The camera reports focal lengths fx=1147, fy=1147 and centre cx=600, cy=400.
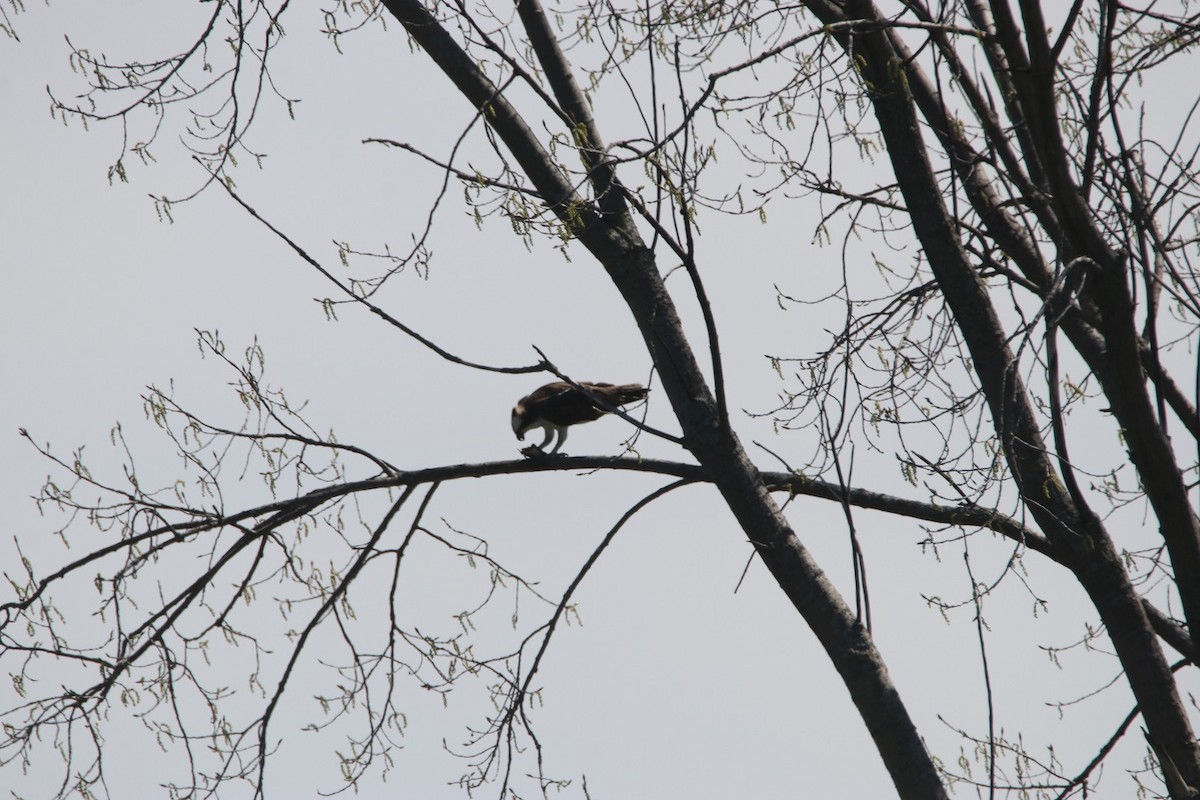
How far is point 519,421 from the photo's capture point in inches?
351

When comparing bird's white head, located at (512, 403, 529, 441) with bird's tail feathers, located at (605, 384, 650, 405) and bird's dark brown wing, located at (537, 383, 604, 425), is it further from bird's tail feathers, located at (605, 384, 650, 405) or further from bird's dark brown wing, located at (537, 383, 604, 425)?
bird's tail feathers, located at (605, 384, 650, 405)

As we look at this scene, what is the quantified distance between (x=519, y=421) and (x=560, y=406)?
93cm

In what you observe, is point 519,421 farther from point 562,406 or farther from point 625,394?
point 625,394

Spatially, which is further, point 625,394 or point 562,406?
point 562,406

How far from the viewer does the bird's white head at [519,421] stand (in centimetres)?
884

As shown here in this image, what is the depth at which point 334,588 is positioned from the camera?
534 centimetres

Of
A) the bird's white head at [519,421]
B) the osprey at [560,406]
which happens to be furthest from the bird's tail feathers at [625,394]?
the bird's white head at [519,421]

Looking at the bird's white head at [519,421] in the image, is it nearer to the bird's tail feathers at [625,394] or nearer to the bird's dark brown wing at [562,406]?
the bird's dark brown wing at [562,406]

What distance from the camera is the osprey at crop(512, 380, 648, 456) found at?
7383 mm

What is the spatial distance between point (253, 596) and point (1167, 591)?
4.15 metres

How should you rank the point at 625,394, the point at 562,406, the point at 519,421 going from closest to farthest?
the point at 625,394
the point at 562,406
the point at 519,421

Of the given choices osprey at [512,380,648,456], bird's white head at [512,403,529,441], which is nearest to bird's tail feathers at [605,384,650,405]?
osprey at [512,380,648,456]

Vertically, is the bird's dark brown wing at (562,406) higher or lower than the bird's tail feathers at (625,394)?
higher

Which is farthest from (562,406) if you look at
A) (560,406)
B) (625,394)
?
(625,394)
